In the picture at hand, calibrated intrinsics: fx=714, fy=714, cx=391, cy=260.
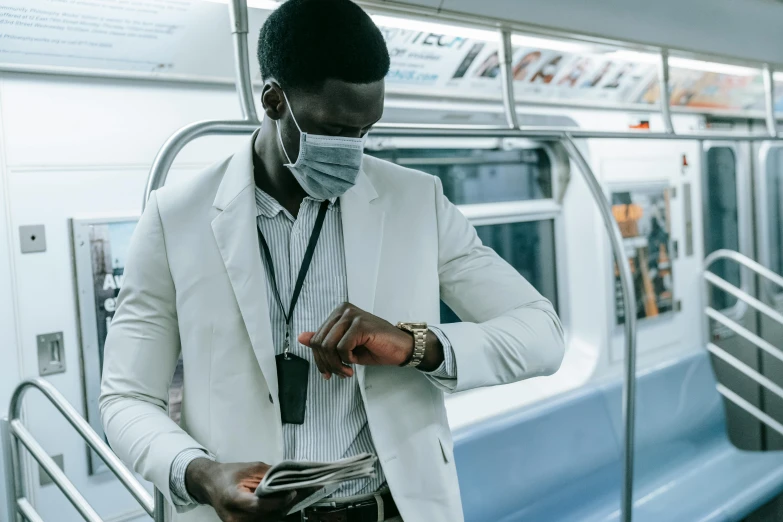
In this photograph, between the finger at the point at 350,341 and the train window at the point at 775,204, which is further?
Result: the train window at the point at 775,204

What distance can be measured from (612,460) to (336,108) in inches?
149

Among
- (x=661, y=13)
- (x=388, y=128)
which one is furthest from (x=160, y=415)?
(x=661, y=13)

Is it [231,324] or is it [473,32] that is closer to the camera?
[231,324]

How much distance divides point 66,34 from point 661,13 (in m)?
2.30

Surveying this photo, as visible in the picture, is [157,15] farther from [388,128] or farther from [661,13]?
[661,13]

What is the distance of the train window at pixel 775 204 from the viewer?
6.04 m

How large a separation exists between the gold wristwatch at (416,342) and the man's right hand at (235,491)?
32 centimetres

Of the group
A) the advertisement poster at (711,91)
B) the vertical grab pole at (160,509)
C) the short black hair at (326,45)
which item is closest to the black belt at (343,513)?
the vertical grab pole at (160,509)

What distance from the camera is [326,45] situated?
51.0 inches

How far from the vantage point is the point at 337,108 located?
1.32 m

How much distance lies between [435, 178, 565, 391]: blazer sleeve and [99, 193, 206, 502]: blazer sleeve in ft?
1.73

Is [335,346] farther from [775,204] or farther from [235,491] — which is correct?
[775,204]

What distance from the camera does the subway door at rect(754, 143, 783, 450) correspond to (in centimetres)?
584

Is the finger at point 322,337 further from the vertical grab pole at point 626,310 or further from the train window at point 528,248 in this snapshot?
the train window at point 528,248
